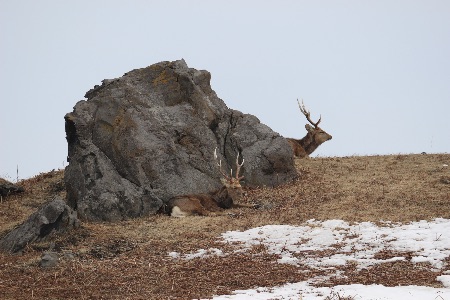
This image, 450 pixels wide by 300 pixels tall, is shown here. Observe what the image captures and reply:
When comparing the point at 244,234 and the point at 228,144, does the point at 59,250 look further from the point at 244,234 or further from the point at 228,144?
the point at 228,144

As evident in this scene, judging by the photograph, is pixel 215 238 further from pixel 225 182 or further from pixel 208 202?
pixel 225 182

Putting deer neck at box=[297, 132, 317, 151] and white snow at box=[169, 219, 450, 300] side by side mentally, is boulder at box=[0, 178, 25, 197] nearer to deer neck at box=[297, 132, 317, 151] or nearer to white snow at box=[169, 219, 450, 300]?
white snow at box=[169, 219, 450, 300]

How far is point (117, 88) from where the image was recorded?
59.3 ft

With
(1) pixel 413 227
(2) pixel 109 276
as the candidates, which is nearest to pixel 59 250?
(2) pixel 109 276

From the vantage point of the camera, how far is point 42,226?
12.9 meters

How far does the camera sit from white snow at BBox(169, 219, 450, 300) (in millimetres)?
8266

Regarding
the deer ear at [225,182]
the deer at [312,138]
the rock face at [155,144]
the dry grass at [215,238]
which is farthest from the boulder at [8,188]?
the deer at [312,138]

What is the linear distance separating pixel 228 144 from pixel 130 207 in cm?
496

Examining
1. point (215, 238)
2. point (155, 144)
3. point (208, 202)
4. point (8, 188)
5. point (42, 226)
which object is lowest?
point (215, 238)

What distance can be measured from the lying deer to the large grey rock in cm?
317

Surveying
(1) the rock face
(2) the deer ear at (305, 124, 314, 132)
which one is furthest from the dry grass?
(2) the deer ear at (305, 124, 314, 132)

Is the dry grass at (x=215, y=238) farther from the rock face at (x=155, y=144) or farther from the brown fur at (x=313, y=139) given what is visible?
the brown fur at (x=313, y=139)

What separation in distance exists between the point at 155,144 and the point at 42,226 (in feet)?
17.0

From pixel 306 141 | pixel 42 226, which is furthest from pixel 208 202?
pixel 306 141
